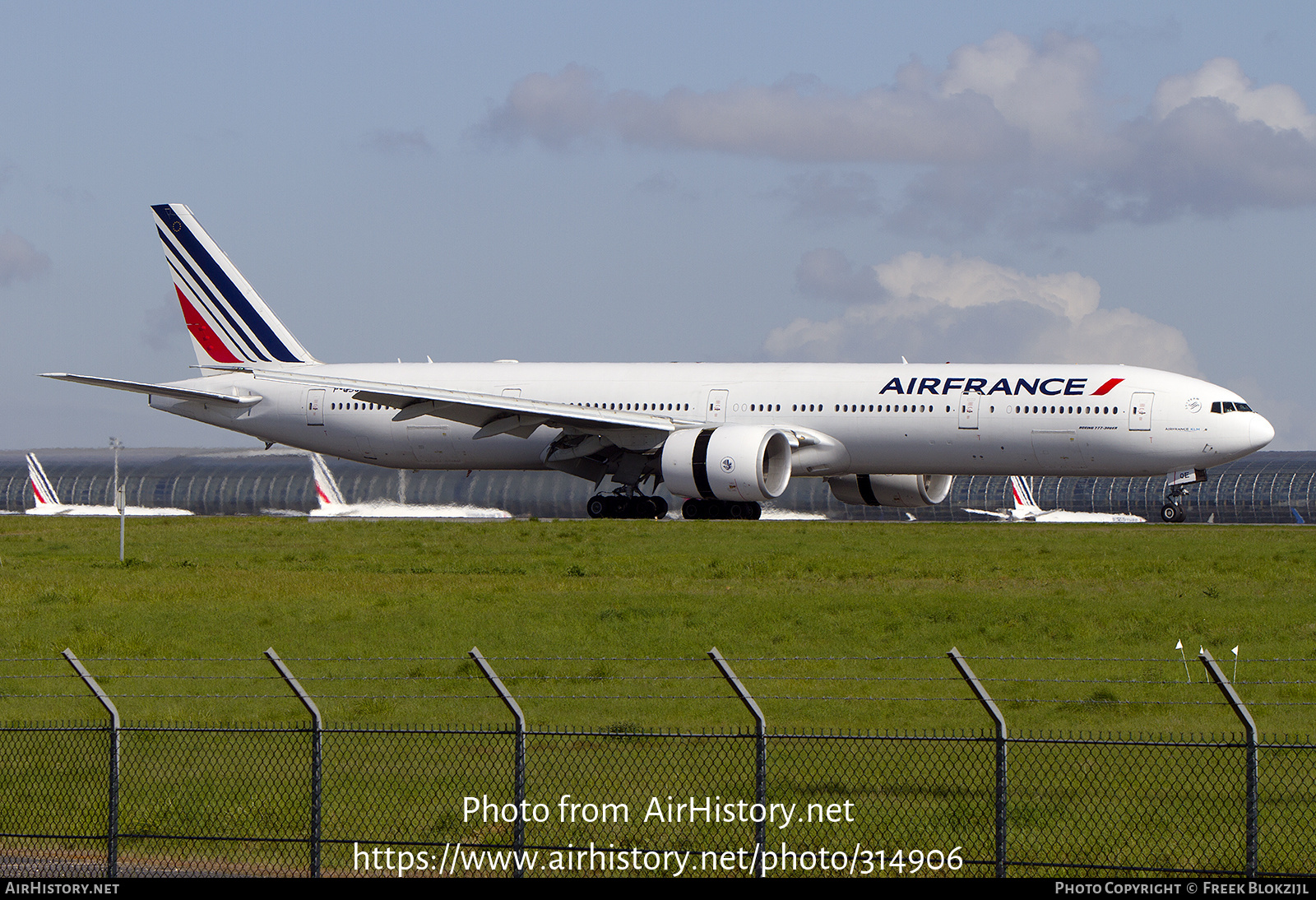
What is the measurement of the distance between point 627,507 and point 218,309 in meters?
16.0

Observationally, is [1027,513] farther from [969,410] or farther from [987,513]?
[969,410]

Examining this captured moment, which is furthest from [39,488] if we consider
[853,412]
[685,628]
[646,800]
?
[646,800]

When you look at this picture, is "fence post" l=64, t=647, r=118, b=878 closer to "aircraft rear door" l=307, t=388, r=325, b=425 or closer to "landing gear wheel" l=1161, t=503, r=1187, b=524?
"landing gear wheel" l=1161, t=503, r=1187, b=524

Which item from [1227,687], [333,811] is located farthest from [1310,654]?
[333,811]

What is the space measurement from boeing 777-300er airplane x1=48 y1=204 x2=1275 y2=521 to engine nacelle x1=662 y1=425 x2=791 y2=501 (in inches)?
2.3

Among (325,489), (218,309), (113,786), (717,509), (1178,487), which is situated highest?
(218,309)

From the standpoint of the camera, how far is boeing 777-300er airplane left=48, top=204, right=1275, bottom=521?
4116 centimetres


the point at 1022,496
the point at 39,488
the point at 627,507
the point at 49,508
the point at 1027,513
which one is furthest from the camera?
the point at 39,488

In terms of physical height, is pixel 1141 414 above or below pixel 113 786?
above

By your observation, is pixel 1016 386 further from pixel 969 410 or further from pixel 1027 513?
A: pixel 1027 513

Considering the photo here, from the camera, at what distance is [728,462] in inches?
1620

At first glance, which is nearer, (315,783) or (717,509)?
(315,783)

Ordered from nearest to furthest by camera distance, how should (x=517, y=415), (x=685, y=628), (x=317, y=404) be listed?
1. (x=685, y=628)
2. (x=517, y=415)
3. (x=317, y=404)

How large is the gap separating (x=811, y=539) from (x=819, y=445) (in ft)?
19.4
